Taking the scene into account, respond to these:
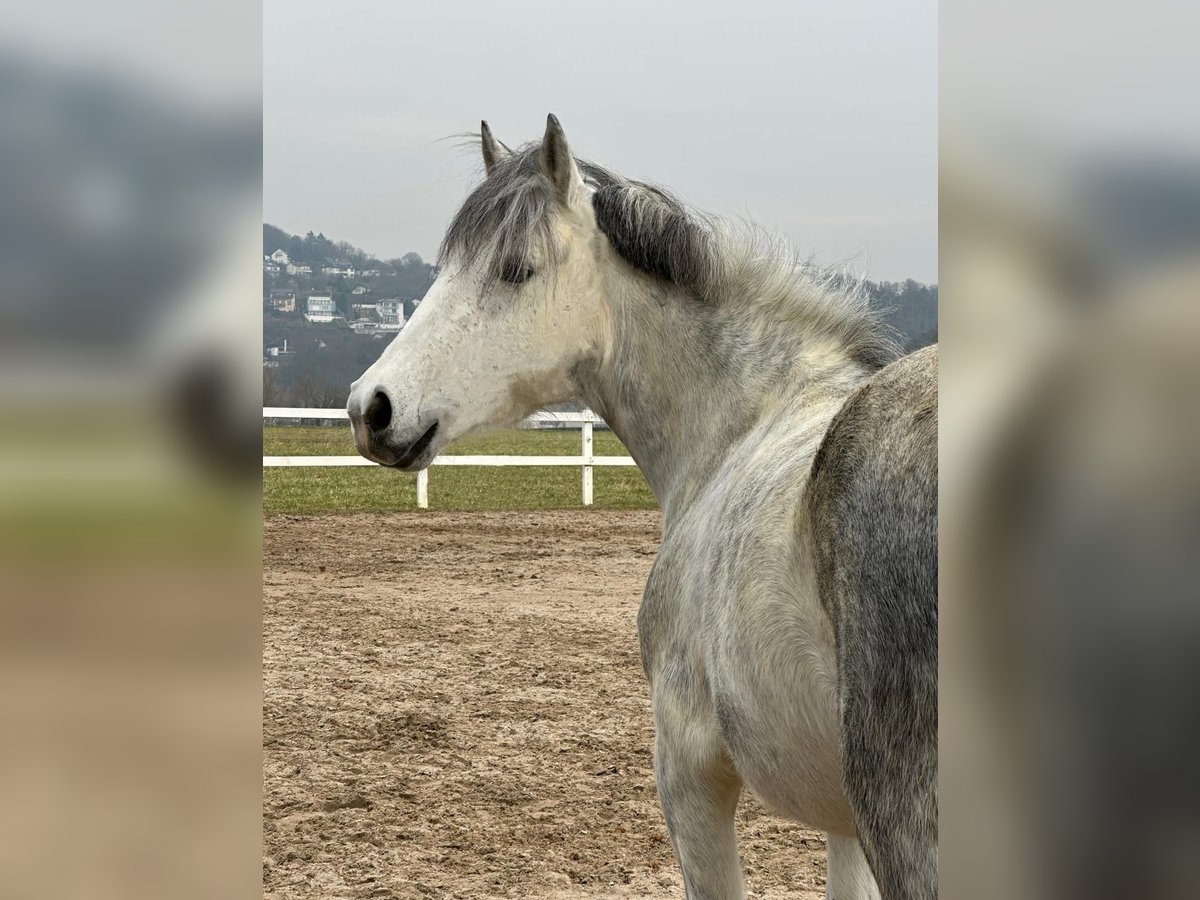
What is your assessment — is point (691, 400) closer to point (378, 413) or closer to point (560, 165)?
point (560, 165)

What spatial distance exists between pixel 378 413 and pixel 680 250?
33.6 inches

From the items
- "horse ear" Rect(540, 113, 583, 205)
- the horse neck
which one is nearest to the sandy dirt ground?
the horse neck

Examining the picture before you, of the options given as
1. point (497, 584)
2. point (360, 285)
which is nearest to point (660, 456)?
point (497, 584)

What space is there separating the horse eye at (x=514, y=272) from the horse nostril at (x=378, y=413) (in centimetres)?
41

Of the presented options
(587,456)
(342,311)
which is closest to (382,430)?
(587,456)

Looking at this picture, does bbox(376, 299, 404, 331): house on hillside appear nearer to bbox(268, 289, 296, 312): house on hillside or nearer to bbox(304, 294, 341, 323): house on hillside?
bbox(268, 289, 296, 312): house on hillside

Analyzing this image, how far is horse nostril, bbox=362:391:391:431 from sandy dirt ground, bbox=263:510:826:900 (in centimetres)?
193

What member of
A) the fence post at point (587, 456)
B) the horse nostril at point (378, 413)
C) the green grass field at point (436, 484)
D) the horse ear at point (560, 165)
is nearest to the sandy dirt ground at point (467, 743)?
the horse nostril at point (378, 413)

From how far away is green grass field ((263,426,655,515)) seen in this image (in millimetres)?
15023
